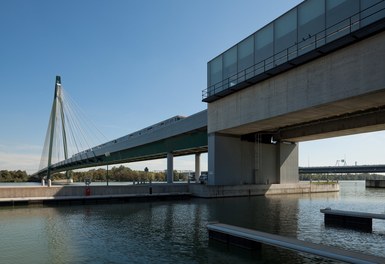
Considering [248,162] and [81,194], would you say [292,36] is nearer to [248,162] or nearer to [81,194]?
[248,162]

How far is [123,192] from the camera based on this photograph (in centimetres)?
4269

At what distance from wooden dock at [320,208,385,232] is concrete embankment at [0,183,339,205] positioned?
24391 mm

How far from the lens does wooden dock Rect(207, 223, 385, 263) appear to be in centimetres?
1184

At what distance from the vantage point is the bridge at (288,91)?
29.6 metres

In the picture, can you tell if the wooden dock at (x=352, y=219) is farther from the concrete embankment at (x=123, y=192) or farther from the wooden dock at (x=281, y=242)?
the concrete embankment at (x=123, y=192)

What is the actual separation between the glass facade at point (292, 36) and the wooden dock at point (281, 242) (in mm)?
21086

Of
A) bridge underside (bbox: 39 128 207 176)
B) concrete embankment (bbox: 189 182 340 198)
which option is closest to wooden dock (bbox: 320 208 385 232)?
concrete embankment (bbox: 189 182 340 198)

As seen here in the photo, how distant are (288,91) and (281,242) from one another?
25.3m

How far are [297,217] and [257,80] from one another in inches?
734

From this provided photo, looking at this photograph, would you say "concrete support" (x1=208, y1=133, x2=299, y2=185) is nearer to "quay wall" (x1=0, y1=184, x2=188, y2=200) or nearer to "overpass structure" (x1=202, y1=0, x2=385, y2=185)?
"overpass structure" (x1=202, y1=0, x2=385, y2=185)

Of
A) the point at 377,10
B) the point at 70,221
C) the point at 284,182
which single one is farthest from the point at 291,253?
the point at 284,182

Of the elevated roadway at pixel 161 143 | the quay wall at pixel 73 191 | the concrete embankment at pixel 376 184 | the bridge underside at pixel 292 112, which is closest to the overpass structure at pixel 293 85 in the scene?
the bridge underside at pixel 292 112

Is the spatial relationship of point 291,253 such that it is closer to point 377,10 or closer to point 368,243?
point 368,243

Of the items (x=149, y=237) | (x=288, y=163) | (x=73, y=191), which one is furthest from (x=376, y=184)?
(x=149, y=237)
